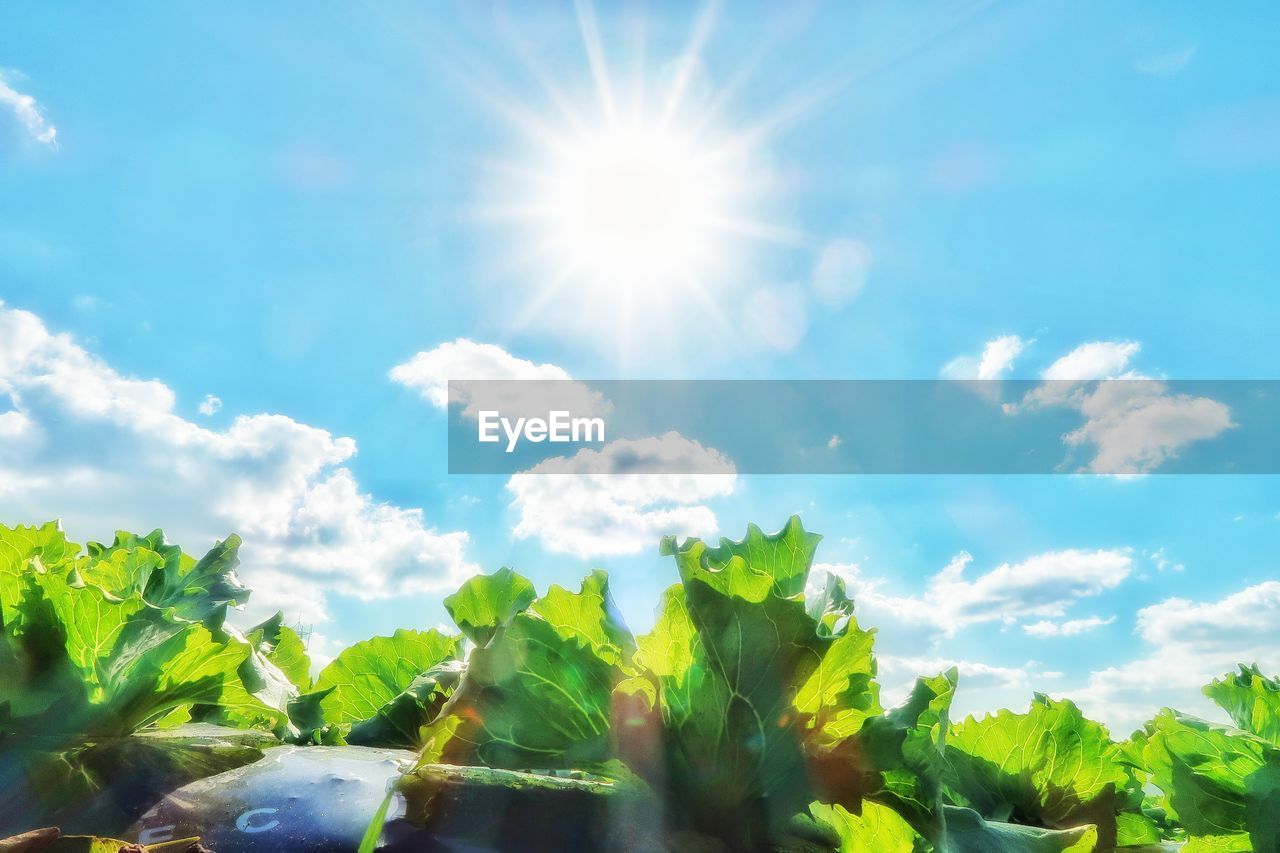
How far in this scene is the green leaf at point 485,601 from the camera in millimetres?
2789

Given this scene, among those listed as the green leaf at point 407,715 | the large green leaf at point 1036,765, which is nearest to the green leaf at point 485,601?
the green leaf at point 407,715

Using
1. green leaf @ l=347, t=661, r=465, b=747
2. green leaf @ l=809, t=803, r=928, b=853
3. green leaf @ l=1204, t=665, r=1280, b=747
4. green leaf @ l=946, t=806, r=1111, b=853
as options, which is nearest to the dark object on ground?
green leaf @ l=809, t=803, r=928, b=853

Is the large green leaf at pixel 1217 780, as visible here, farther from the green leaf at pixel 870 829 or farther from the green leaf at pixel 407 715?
the green leaf at pixel 407 715

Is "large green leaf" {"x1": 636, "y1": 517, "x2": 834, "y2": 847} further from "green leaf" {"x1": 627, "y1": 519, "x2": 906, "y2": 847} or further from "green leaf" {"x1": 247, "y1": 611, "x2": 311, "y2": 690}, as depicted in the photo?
"green leaf" {"x1": 247, "y1": 611, "x2": 311, "y2": 690}

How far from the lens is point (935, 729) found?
2.09 m

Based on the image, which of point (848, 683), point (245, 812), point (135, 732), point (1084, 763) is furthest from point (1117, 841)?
point (135, 732)

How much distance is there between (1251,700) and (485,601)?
9.42ft

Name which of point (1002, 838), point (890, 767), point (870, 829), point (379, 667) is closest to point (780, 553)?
point (890, 767)

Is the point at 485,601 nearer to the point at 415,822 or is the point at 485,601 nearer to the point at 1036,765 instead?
the point at 415,822

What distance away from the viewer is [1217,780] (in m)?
2.88

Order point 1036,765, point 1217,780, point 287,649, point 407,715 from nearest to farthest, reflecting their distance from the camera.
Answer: point 407,715 < point 1217,780 < point 1036,765 < point 287,649

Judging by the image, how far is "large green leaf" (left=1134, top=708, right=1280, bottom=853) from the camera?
9.05 ft

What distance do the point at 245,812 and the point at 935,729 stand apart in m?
1.65

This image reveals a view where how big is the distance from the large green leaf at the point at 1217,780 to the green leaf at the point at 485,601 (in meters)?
2.25
